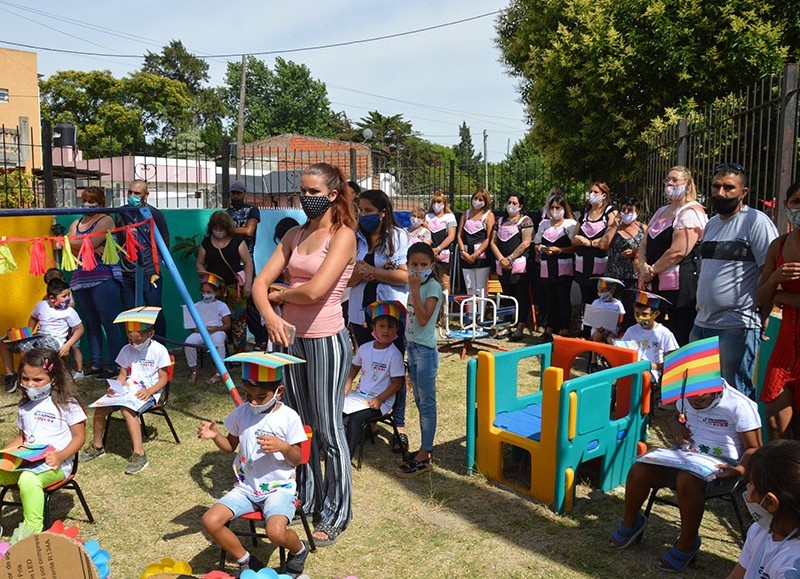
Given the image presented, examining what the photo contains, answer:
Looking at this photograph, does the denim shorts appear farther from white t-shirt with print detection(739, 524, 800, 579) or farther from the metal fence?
the metal fence

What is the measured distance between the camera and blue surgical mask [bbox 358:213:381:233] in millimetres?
5449

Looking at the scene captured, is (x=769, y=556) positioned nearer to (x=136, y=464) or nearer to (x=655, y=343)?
(x=655, y=343)

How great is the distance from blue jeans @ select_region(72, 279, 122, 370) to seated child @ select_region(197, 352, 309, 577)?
14.2 ft

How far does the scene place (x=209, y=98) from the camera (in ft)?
236

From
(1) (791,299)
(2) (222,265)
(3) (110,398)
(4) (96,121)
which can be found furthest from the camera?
(4) (96,121)

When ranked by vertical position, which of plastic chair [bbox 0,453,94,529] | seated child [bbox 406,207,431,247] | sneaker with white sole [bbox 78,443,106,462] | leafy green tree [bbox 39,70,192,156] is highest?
leafy green tree [bbox 39,70,192,156]

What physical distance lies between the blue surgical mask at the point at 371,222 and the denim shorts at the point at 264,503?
2.50 m

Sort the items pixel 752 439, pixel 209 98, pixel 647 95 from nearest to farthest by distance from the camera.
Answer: pixel 752 439, pixel 647 95, pixel 209 98

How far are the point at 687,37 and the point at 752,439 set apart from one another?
8.19 m

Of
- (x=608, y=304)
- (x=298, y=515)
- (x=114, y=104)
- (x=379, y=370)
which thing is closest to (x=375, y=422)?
(x=379, y=370)

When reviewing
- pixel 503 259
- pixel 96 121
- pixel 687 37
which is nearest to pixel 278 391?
pixel 503 259

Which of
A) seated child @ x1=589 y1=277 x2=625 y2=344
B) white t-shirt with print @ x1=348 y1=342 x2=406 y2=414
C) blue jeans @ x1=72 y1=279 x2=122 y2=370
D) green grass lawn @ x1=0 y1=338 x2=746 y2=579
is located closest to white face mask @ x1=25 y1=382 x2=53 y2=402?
green grass lawn @ x1=0 y1=338 x2=746 y2=579

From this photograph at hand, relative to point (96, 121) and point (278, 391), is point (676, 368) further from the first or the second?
point (96, 121)

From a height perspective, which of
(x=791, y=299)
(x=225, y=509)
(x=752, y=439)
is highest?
(x=791, y=299)
